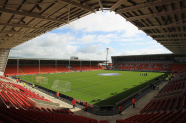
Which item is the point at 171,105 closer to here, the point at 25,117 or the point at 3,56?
the point at 25,117

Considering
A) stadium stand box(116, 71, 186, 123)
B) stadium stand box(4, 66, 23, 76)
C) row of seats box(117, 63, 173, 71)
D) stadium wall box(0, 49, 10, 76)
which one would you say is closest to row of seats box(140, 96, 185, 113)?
stadium stand box(116, 71, 186, 123)

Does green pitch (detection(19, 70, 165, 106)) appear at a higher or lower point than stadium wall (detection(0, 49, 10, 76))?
lower

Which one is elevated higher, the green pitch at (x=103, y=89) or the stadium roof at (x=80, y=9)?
the stadium roof at (x=80, y=9)

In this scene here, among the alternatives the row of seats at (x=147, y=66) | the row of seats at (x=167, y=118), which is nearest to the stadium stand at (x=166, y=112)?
the row of seats at (x=167, y=118)

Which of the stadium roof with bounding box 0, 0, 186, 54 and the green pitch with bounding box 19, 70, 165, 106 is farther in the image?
the green pitch with bounding box 19, 70, 165, 106

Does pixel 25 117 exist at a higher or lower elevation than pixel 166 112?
higher

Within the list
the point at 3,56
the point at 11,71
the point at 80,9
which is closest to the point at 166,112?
the point at 80,9

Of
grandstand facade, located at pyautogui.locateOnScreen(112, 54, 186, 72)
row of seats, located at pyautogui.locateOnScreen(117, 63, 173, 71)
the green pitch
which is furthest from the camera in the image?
row of seats, located at pyautogui.locateOnScreen(117, 63, 173, 71)

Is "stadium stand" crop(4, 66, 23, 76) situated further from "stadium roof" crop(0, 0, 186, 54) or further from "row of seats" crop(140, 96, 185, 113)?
"row of seats" crop(140, 96, 185, 113)

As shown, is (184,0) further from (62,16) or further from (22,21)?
(22,21)

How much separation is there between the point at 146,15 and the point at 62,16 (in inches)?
231

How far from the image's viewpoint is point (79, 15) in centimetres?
856

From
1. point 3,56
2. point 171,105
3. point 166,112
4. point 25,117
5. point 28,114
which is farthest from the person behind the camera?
point 3,56

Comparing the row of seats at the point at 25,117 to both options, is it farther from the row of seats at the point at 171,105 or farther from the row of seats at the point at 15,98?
the row of seats at the point at 171,105
